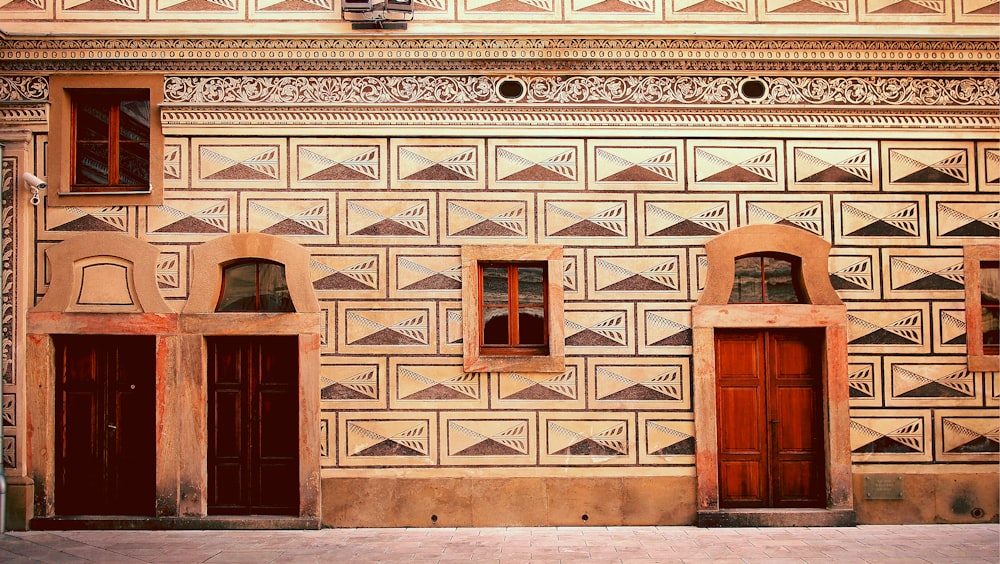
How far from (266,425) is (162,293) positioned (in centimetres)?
198

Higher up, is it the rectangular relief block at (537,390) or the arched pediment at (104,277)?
the arched pediment at (104,277)

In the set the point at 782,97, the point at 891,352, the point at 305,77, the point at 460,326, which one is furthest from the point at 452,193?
the point at 891,352

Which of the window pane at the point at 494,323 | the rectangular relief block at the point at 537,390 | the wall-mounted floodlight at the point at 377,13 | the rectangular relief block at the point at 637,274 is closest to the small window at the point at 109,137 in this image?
the wall-mounted floodlight at the point at 377,13

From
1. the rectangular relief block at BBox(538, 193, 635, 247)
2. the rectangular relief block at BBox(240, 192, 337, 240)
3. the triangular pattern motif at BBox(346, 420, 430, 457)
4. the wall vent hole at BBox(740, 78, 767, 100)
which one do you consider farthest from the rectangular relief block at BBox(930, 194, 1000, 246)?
the rectangular relief block at BBox(240, 192, 337, 240)

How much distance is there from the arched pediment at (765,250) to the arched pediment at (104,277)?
644 centimetres

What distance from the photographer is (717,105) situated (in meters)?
8.87

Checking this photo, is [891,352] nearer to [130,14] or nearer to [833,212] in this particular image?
[833,212]

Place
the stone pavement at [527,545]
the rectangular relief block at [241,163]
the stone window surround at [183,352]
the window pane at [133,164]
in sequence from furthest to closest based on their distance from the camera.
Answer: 1. the window pane at [133,164]
2. the rectangular relief block at [241,163]
3. the stone window surround at [183,352]
4. the stone pavement at [527,545]

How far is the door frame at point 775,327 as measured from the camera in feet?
28.3

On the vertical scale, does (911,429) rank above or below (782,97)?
below

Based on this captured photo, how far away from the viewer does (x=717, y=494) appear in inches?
340

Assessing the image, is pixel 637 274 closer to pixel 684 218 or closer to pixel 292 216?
pixel 684 218

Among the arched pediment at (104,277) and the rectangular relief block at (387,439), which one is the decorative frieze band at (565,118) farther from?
→ the rectangular relief block at (387,439)

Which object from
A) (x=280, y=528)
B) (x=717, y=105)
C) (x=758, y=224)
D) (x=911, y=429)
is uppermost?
(x=717, y=105)
